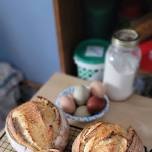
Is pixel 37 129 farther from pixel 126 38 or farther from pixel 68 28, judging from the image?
pixel 68 28

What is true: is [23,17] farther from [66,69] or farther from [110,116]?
[110,116]

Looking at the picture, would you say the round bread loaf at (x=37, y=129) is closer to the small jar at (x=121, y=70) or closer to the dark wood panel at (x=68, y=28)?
the small jar at (x=121, y=70)

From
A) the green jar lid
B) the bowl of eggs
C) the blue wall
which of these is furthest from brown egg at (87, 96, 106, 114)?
the blue wall

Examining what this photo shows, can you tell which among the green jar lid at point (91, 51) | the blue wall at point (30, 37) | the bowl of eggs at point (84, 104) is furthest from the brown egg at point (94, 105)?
the blue wall at point (30, 37)

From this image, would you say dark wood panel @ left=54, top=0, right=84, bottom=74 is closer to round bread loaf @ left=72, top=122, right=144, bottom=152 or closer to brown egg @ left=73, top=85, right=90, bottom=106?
brown egg @ left=73, top=85, right=90, bottom=106

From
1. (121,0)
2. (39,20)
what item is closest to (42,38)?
(39,20)
